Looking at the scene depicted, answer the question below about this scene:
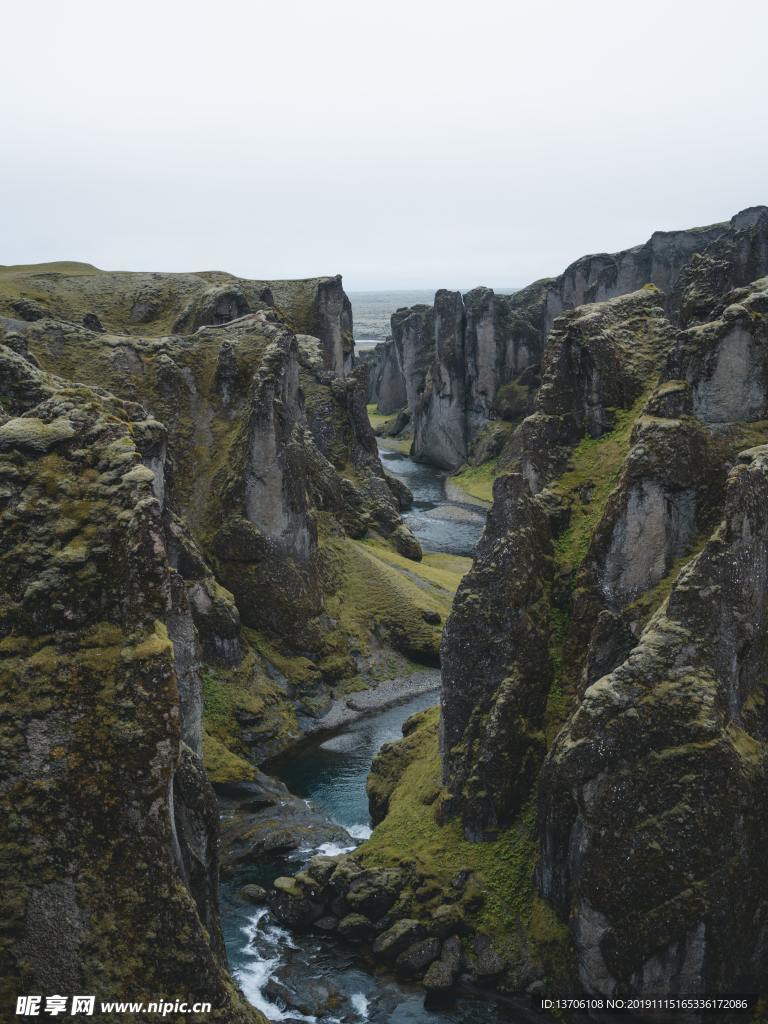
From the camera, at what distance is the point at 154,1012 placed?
2547 centimetres

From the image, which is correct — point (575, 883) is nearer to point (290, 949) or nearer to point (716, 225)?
point (290, 949)

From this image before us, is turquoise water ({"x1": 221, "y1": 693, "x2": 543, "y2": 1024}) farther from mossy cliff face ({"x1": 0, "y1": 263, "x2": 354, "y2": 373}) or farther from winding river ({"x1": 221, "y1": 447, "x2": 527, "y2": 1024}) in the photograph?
mossy cliff face ({"x1": 0, "y1": 263, "x2": 354, "y2": 373})

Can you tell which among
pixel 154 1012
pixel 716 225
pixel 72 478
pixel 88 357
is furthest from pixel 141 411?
pixel 716 225

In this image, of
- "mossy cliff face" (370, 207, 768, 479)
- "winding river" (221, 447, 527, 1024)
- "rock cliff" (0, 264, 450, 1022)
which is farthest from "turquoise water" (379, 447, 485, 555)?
"winding river" (221, 447, 527, 1024)

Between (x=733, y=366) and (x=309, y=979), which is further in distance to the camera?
(x=733, y=366)

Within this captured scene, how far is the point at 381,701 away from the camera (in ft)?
230

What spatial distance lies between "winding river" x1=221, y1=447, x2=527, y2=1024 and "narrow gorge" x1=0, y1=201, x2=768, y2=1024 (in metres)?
0.14

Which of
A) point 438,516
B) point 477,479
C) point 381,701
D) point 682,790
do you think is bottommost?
point 381,701

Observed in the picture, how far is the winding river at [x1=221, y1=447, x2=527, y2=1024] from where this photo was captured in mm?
36156

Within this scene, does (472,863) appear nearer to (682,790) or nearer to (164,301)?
(682,790)

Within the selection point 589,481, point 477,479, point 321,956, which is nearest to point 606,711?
point 589,481

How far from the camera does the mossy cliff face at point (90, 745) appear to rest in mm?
25219

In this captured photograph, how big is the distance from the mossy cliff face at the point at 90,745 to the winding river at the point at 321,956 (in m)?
10.00

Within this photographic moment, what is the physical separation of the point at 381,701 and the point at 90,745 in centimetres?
4536
